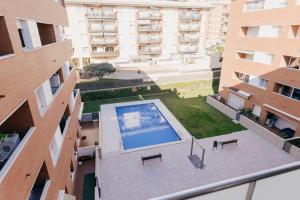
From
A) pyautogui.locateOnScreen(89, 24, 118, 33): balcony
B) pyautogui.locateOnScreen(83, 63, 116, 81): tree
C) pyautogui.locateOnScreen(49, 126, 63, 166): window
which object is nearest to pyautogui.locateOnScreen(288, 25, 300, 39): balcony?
pyautogui.locateOnScreen(49, 126, 63, 166): window

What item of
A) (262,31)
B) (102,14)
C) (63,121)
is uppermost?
(102,14)

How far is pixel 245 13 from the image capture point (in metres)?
→ 17.6

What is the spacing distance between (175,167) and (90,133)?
28.5 feet

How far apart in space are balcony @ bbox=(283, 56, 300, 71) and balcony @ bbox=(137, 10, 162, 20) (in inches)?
1098

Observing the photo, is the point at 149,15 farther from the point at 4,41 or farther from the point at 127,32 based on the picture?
the point at 4,41

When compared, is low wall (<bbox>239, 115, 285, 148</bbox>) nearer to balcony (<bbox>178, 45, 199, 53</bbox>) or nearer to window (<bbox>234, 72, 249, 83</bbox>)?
window (<bbox>234, 72, 249, 83</bbox>)

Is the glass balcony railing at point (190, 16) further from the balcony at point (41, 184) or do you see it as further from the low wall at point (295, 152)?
the balcony at point (41, 184)

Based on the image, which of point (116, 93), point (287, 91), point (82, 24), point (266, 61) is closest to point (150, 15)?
point (82, 24)

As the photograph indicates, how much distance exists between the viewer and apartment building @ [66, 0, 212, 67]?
112 ft

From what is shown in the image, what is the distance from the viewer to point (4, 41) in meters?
5.13

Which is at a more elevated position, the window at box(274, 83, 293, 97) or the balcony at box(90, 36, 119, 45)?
the balcony at box(90, 36, 119, 45)

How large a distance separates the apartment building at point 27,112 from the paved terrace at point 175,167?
2.98m

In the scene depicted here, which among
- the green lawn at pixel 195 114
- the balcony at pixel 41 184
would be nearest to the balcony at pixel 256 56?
the green lawn at pixel 195 114

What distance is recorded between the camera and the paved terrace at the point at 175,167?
10.7 m
